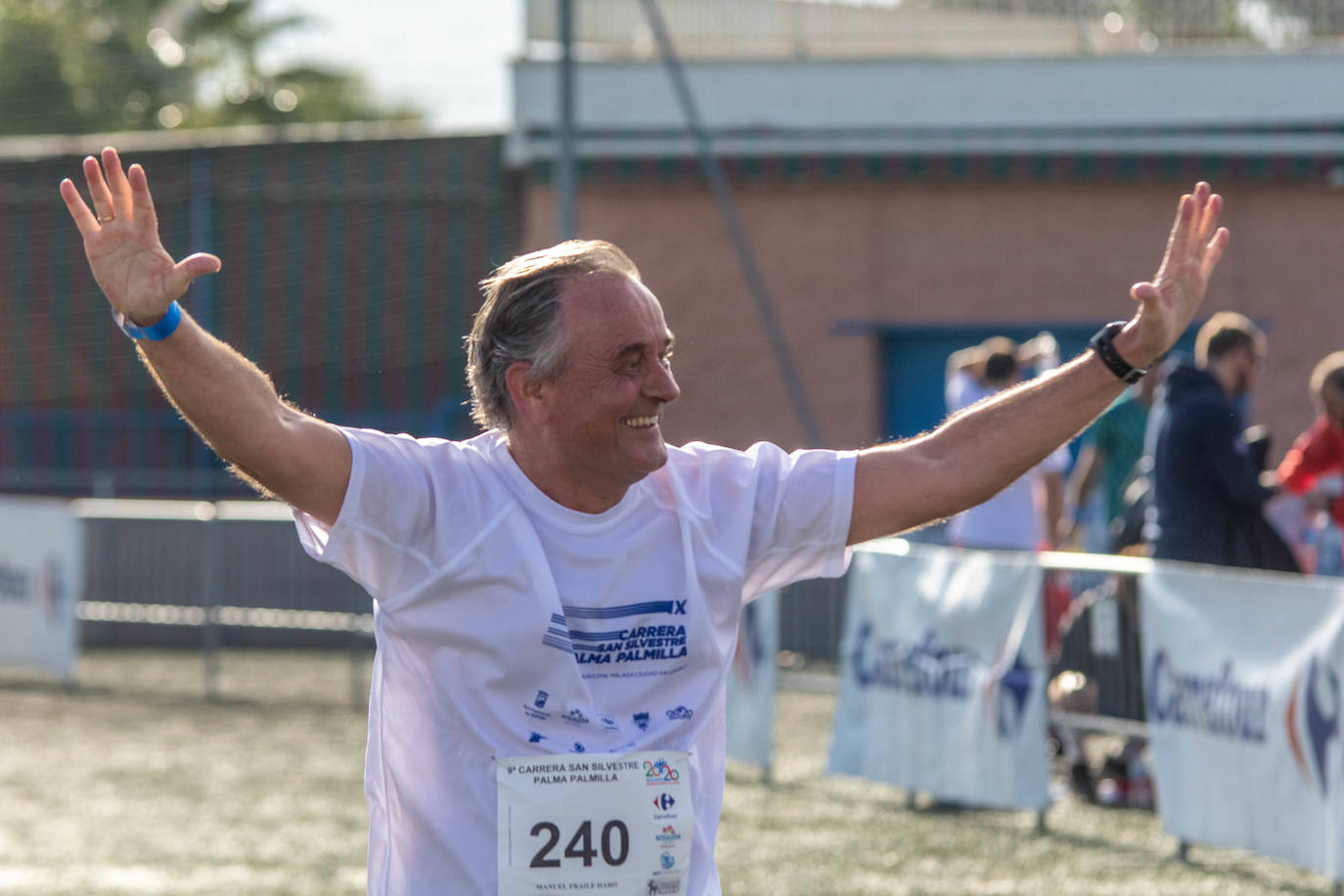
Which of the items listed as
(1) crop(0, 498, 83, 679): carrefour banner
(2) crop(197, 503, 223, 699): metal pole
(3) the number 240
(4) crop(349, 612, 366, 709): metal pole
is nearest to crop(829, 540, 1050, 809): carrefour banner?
(4) crop(349, 612, 366, 709): metal pole

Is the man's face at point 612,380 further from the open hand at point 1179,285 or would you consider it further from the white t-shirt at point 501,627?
the open hand at point 1179,285

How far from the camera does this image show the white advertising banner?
946 centimetres

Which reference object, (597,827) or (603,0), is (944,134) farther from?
(597,827)

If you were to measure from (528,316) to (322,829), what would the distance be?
5.53 metres

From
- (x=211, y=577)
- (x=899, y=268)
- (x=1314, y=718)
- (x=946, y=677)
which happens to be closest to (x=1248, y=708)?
(x=1314, y=718)

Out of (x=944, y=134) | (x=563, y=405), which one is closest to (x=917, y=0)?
(x=944, y=134)

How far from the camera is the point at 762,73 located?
54.2 ft

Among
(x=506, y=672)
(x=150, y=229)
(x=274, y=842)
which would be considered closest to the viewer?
(x=150, y=229)

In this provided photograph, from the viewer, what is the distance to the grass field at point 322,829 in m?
6.95

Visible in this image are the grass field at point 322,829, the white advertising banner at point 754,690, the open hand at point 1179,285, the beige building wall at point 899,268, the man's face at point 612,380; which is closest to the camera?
the man's face at point 612,380

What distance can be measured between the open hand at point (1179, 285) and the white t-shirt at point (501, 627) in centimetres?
67

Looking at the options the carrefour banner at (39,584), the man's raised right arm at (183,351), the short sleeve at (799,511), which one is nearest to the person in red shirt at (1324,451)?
the short sleeve at (799,511)

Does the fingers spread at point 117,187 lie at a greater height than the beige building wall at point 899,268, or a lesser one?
lesser

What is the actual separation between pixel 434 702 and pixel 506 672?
140mm
